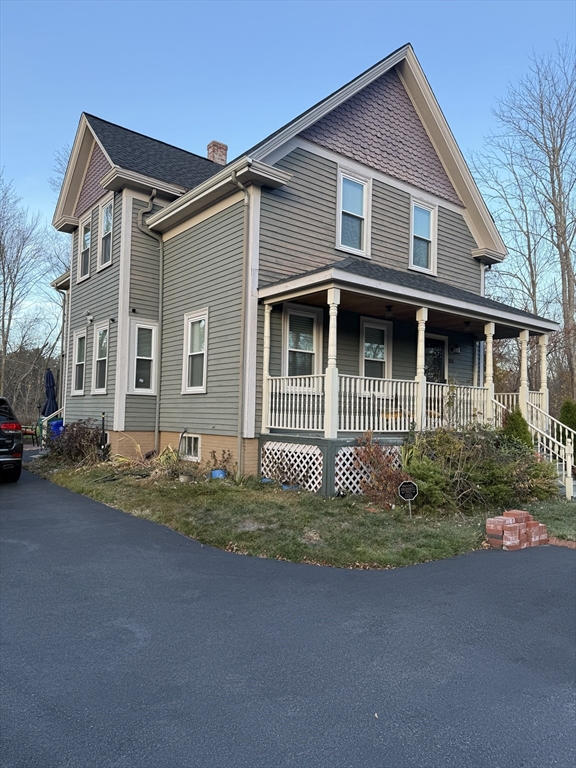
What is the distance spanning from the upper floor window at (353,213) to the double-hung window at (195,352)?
11.5ft

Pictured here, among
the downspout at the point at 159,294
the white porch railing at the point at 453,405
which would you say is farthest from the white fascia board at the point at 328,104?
the white porch railing at the point at 453,405

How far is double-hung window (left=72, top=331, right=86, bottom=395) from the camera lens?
15.5m

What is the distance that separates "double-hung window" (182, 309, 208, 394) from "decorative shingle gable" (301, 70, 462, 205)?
4.46 metres

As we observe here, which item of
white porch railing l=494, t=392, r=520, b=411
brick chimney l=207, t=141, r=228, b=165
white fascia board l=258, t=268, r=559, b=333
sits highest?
brick chimney l=207, t=141, r=228, b=165

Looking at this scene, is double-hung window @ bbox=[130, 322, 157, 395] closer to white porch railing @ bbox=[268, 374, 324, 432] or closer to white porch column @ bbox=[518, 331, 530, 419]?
white porch railing @ bbox=[268, 374, 324, 432]

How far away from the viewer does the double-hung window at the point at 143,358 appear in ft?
42.6

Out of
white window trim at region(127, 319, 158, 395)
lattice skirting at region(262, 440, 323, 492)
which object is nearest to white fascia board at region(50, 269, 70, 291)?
white window trim at region(127, 319, 158, 395)

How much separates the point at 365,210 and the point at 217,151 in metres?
8.21

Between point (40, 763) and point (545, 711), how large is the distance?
8.83 feet

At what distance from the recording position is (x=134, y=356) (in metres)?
13.0

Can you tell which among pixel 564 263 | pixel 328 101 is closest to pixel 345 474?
pixel 328 101

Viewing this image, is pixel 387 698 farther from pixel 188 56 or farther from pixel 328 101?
pixel 188 56

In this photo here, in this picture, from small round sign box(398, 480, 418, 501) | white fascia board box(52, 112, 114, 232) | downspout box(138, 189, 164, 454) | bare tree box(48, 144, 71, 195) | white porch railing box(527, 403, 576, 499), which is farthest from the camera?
bare tree box(48, 144, 71, 195)

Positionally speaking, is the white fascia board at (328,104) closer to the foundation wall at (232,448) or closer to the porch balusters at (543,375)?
the foundation wall at (232,448)
